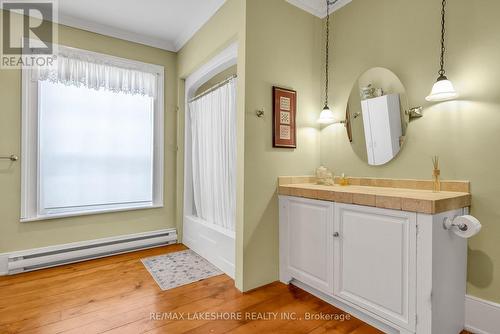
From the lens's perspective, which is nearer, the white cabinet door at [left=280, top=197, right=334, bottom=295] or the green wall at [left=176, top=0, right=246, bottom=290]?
the white cabinet door at [left=280, top=197, right=334, bottom=295]

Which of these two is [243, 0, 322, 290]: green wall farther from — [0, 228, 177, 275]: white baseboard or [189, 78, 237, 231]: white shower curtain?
[0, 228, 177, 275]: white baseboard

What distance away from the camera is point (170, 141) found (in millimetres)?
3484

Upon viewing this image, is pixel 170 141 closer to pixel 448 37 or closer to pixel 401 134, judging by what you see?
pixel 401 134

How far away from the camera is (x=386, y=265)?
157 cm

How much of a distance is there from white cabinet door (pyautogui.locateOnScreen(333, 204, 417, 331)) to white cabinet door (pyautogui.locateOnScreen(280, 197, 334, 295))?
79 millimetres

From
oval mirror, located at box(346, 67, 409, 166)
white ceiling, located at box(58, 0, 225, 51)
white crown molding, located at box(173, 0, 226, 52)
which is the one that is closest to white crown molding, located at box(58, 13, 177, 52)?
white ceiling, located at box(58, 0, 225, 51)

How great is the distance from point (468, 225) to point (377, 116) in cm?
109

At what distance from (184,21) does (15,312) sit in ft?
10.0

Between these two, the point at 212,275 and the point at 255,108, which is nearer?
the point at 255,108

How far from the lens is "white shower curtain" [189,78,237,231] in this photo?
261 cm

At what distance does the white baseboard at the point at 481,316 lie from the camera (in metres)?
1.58

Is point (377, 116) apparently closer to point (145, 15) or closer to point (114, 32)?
point (145, 15)

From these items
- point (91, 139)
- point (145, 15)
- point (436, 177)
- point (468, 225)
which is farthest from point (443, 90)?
point (91, 139)

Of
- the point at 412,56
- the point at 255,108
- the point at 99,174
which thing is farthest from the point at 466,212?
the point at 99,174
